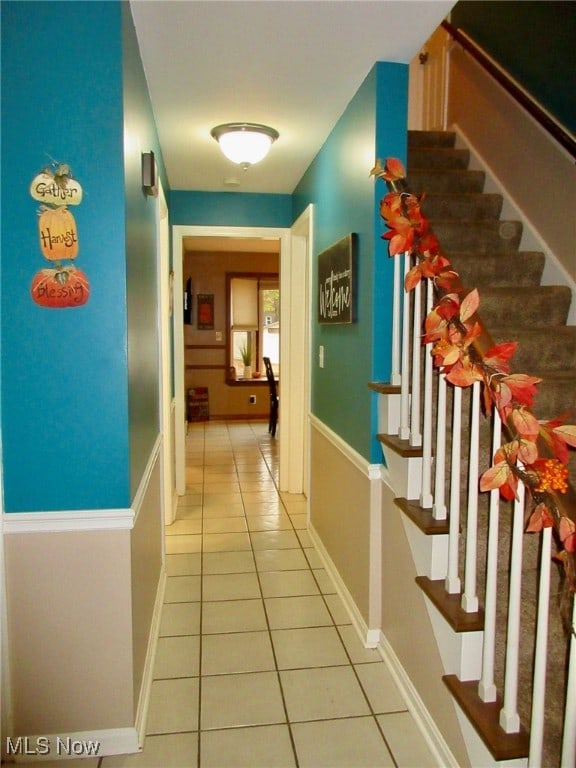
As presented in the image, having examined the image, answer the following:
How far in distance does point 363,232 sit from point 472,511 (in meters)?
1.35

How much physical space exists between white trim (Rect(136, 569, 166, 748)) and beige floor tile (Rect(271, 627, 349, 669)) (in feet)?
1.72

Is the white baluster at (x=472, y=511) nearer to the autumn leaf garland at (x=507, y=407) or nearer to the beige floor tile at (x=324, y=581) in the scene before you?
the autumn leaf garland at (x=507, y=407)

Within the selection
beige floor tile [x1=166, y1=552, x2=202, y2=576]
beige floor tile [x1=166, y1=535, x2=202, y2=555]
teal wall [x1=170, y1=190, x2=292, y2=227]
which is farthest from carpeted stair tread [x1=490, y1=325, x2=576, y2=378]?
teal wall [x1=170, y1=190, x2=292, y2=227]

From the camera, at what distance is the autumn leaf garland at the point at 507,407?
1.20 meters

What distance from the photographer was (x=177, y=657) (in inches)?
92.0

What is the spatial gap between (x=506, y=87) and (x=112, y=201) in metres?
2.67

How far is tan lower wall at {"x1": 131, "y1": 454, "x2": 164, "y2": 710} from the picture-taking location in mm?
1897

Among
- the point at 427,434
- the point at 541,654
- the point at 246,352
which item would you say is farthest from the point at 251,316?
the point at 541,654

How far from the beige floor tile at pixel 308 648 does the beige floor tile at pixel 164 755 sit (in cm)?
52

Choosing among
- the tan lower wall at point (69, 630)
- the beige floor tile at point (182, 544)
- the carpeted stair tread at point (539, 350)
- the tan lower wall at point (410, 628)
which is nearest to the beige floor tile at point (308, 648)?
the tan lower wall at point (410, 628)

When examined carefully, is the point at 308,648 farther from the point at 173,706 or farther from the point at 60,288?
the point at 60,288

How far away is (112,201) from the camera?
1.68 m

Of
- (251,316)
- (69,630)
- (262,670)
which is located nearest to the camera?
(69,630)

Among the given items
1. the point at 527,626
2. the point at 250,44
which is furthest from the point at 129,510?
the point at 250,44
